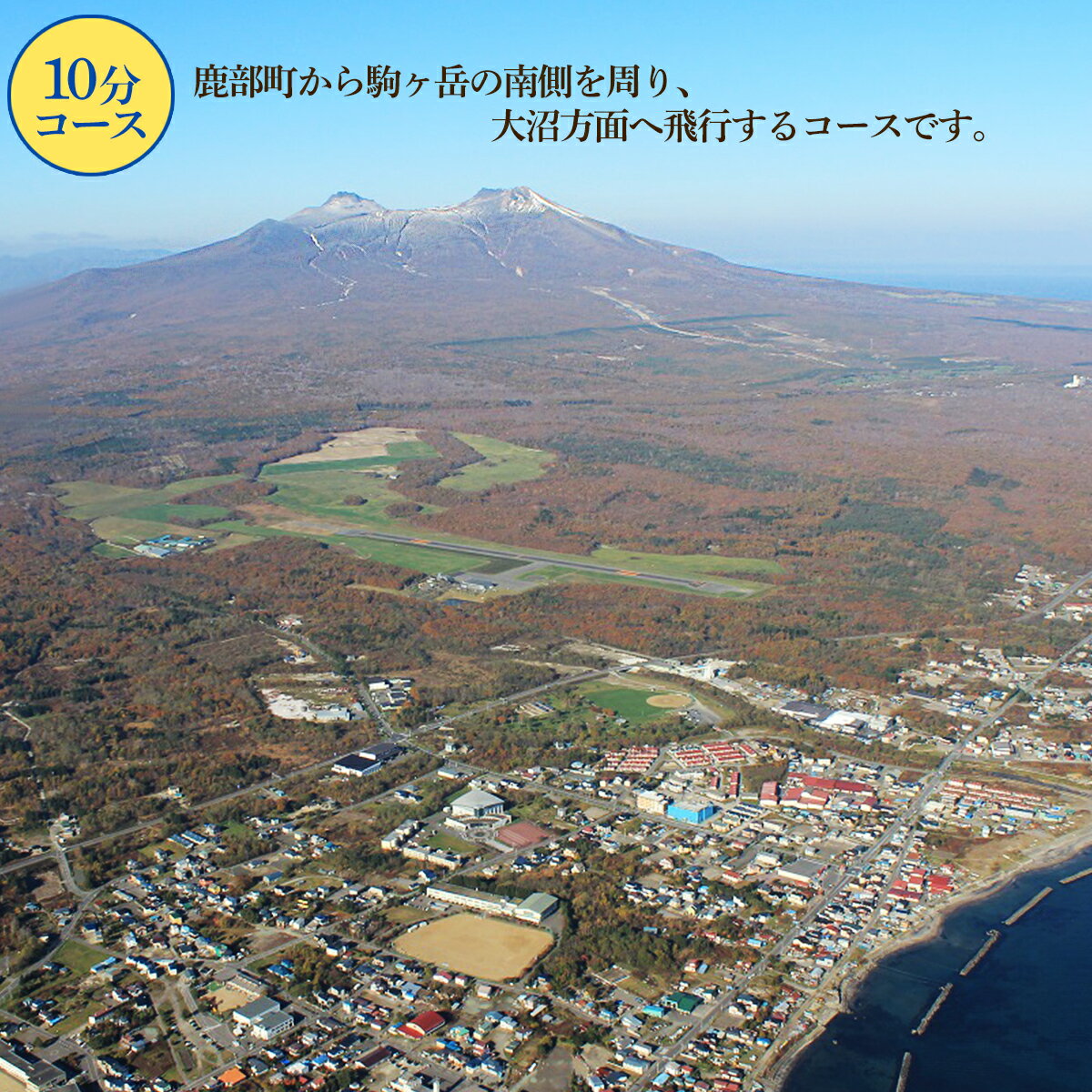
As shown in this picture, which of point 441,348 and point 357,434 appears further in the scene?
point 441,348

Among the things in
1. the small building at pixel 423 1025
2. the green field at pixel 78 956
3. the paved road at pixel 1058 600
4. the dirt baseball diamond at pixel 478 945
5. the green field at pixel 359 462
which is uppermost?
the green field at pixel 359 462

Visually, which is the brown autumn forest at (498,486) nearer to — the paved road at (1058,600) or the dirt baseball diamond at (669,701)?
the paved road at (1058,600)

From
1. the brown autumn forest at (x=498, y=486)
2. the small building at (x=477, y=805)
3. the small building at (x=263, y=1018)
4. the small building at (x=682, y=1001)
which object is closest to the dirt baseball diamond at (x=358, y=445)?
the brown autumn forest at (x=498, y=486)

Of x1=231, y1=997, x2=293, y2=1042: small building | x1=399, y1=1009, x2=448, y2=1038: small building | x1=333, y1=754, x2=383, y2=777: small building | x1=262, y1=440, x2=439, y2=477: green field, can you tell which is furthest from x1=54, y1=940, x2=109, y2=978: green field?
x1=262, y1=440, x2=439, y2=477: green field

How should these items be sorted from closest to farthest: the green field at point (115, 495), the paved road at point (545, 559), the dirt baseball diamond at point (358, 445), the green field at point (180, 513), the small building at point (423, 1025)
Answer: the small building at point (423, 1025)
the paved road at point (545, 559)
the green field at point (180, 513)
the green field at point (115, 495)
the dirt baseball diamond at point (358, 445)

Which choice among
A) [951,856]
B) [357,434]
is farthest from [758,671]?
[357,434]

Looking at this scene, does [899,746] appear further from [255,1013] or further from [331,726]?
[255,1013]

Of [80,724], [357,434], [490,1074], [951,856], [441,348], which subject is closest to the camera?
[490,1074]
